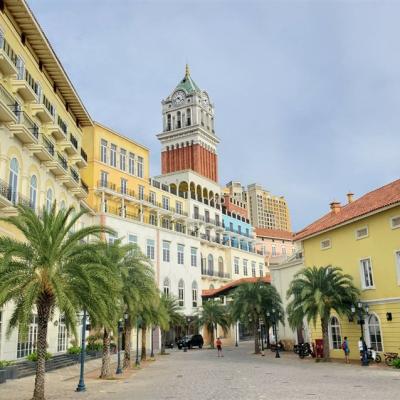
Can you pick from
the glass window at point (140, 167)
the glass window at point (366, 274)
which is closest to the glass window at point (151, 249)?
the glass window at point (140, 167)

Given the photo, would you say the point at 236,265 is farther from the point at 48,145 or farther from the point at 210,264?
the point at 48,145

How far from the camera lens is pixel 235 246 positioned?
79.9m

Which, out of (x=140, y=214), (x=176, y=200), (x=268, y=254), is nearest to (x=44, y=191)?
(x=140, y=214)

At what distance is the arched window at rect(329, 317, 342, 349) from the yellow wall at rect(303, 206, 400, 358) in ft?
1.48

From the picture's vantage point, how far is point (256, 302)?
41.6 m

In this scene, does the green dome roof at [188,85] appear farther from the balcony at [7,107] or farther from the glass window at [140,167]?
the balcony at [7,107]

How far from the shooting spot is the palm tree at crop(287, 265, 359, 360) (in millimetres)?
29078

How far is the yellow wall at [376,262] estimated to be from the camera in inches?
1091

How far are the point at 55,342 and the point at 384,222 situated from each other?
78.7 ft

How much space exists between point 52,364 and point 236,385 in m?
14.1

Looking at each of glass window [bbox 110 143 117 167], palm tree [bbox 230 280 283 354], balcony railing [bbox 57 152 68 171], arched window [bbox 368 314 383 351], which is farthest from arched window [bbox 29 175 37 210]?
glass window [bbox 110 143 117 167]

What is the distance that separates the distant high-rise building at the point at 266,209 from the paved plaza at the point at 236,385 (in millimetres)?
146144

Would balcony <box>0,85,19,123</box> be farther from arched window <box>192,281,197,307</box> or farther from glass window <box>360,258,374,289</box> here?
arched window <box>192,281,197,307</box>

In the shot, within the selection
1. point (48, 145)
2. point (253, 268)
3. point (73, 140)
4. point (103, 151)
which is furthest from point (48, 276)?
point (253, 268)
